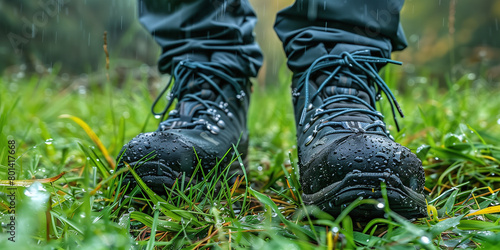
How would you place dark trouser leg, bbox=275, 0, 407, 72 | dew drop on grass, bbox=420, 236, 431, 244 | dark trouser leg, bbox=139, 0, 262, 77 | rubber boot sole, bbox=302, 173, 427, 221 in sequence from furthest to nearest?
dark trouser leg, bbox=139, 0, 262, 77 < dark trouser leg, bbox=275, 0, 407, 72 < rubber boot sole, bbox=302, 173, 427, 221 < dew drop on grass, bbox=420, 236, 431, 244

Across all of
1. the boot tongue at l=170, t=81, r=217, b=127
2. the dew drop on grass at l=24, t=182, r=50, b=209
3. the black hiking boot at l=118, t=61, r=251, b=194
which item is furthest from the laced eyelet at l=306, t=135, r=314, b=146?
the dew drop on grass at l=24, t=182, r=50, b=209

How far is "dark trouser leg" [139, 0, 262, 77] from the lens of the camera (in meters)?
1.17

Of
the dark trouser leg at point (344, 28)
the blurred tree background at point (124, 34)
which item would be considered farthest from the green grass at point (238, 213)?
the blurred tree background at point (124, 34)

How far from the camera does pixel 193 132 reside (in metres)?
0.97

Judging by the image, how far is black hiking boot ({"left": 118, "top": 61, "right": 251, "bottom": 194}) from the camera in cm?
84

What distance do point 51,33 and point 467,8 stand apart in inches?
244

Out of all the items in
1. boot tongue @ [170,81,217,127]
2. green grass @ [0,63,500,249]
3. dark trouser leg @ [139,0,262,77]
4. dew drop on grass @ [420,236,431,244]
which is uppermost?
dark trouser leg @ [139,0,262,77]

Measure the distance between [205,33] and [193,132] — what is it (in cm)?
39

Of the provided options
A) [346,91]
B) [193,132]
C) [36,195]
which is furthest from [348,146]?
[36,195]

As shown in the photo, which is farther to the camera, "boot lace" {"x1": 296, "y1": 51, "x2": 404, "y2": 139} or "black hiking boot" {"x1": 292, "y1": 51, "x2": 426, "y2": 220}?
"boot lace" {"x1": 296, "y1": 51, "x2": 404, "y2": 139}

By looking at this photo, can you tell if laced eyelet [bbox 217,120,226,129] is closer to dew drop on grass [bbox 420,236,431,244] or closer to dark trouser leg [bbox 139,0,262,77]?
dark trouser leg [bbox 139,0,262,77]

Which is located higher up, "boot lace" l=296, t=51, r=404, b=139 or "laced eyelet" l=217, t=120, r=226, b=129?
"boot lace" l=296, t=51, r=404, b=139

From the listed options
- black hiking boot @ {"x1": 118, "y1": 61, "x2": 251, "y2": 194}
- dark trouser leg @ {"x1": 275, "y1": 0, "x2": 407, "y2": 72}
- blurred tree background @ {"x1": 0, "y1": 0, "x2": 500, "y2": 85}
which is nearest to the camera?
black hiking boot @ {"x1": 118, "y1": 61, "x2": 251, "y2": 194}

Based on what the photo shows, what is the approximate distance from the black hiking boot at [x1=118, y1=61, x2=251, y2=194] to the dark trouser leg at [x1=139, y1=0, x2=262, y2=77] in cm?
6
